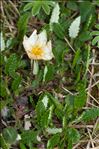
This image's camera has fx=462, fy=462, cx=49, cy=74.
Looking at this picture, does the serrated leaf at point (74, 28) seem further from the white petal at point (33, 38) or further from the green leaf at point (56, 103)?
the green leaf at point (56, 103)

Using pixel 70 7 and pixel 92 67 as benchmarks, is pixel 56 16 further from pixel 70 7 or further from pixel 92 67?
pixel 92 67

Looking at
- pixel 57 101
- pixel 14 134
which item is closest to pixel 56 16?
pixel 57 101

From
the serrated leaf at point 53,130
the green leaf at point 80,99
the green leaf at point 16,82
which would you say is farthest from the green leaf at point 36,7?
the serrated leaf at point 53,130

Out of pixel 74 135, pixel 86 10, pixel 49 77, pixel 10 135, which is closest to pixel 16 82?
pixel 49 77

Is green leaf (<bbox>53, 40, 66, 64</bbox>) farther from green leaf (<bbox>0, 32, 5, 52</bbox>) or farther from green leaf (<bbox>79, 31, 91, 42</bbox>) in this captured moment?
green leaf (<bbox>0, 32, 5, 52</bbox>)

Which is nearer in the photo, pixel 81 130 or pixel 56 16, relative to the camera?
pixel 81 130

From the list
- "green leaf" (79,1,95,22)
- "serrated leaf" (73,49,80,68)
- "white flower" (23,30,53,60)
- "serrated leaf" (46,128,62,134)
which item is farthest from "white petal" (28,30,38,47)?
"serrated leaf" (46,128,62,134)
